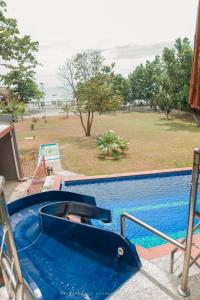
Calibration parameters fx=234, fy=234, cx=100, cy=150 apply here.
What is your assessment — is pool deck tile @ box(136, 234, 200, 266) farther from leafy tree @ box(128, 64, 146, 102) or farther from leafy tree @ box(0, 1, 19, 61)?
leafy tree @ box(128, 64, 146, 102)

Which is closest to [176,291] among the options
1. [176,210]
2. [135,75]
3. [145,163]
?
[176,210]

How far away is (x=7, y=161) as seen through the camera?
10891 mm

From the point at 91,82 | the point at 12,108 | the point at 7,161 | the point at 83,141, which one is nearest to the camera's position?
the point at 7,161

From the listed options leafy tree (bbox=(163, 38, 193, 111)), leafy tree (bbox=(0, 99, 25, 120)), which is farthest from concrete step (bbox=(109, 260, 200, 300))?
leafy tree (bbox=(163, 38, 193, 111))

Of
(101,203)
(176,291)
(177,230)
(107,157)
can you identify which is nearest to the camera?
(176,291)

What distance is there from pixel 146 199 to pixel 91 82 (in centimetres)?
1357

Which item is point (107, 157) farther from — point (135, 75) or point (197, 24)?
point (135, 75)

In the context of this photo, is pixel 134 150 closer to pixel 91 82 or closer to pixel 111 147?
pixel 111 147

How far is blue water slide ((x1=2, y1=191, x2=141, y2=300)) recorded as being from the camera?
3.24 metres

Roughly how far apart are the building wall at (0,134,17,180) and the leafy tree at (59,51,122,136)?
34.1 ft

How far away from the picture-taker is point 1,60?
15.0 meters

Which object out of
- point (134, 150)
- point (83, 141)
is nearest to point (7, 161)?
point (134, 150)

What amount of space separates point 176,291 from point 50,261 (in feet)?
6.90

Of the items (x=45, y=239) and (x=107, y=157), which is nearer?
(x=45, y=239)
